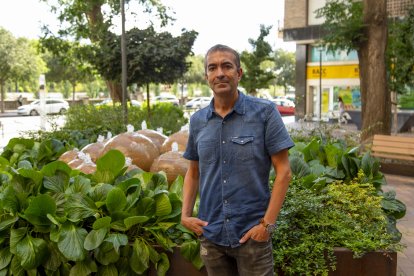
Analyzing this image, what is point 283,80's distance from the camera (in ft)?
190

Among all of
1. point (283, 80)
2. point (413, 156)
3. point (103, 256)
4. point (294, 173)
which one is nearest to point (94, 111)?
point (413, 156)

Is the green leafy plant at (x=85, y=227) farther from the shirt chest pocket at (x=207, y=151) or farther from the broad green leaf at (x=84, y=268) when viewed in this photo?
the shirt chest pocket at (x=207, y=151)

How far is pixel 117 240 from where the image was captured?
319 cm

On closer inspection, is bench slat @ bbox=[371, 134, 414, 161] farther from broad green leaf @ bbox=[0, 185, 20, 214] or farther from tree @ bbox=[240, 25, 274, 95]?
tree @ bbox=[240, 25, 274, 95]

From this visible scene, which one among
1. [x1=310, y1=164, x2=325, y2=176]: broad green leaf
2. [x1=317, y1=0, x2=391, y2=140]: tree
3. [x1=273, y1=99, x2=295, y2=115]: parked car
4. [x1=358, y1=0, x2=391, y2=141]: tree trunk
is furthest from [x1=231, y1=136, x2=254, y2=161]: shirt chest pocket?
[x1=273, y1=99, x2=295, y2=115]: parked car

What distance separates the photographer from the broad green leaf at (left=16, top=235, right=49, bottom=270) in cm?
322

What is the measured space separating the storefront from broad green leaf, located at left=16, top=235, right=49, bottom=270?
Answer: 2515 cm

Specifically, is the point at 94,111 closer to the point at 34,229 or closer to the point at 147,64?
the point at 147,64

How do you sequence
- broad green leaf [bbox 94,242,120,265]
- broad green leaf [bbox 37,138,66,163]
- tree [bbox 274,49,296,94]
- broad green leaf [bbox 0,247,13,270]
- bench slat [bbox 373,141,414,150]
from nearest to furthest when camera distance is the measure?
broad green leaf [bbox 94,242,120,265], broad green leaf [bbox 0,247,13,270], broad green leaf [bbox 37,138,66,163], bench slat [bbox 373,141,414,150], tree [bbox 274,49,296,94]

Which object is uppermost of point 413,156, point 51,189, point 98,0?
point 98,0

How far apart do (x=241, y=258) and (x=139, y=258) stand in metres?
1.08

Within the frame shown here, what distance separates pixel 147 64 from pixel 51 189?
10.7 metres

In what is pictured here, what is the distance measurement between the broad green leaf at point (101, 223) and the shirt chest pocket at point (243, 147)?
119cm

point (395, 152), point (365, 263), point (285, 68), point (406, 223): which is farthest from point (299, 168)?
point (285, 68)
